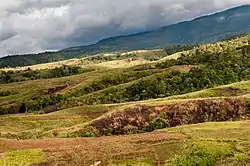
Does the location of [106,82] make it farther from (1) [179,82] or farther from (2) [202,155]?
(2) [202,155]

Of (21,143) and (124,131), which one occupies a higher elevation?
(21,143)

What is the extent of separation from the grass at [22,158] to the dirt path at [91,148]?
3.05 ft

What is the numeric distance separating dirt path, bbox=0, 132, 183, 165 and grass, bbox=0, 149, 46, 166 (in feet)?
3.05

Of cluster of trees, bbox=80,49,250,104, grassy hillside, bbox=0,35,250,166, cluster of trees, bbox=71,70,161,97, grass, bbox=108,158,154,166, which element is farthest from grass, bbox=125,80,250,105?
cluster of trees, bbox=71,70,161,97

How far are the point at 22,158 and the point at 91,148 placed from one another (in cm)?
735

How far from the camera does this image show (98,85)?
184 metres

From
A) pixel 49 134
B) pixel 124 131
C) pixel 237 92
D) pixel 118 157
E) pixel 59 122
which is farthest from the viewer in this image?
pixel 237 92

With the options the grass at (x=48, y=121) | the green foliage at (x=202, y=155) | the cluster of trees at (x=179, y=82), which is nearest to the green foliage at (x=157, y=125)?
the grass at (x=48, y=121)

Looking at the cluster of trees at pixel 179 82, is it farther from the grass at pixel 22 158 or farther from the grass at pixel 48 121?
the grass at pixel 22 158

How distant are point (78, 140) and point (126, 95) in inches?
3636

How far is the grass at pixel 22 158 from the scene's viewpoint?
145 feet

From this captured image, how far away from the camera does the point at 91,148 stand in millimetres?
47469

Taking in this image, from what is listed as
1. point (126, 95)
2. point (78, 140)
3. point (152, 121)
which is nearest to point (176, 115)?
point (152, 121)

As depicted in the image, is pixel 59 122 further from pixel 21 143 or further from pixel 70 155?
pixel 70 155
